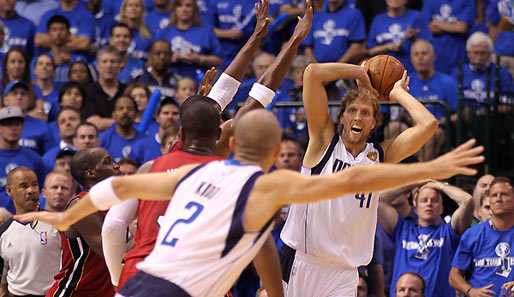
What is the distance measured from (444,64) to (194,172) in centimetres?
856

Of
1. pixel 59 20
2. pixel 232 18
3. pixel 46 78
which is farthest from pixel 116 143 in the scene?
pixel 232 18

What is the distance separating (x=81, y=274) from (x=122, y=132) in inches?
193

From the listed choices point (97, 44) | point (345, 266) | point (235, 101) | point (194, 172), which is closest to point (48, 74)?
point (97, 44)

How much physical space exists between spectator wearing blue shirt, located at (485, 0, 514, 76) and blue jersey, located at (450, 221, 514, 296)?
4.11 metres

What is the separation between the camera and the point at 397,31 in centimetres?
1195

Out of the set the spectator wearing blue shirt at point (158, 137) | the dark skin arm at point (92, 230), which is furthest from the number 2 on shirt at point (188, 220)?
the spectator wearing blue shirt at point (158, 137)

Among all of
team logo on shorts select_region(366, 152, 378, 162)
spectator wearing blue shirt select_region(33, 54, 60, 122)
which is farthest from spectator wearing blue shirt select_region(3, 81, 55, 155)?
team logo on shorts select_region(366, 152, 378, 162)

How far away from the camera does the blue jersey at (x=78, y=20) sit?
13500 mm

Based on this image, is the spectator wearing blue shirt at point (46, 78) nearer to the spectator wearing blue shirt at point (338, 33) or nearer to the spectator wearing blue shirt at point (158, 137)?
the spectator wearing blue shirt at point (158, 137)

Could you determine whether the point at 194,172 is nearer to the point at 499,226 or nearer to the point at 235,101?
the point at 499,226

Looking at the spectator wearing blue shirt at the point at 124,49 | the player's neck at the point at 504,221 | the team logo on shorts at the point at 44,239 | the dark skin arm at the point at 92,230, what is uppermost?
the spectator wearing blue shirt at the point at 124,49

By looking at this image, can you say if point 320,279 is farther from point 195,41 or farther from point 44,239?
point 195,41

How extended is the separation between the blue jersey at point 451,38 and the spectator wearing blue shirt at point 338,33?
1.04 meters

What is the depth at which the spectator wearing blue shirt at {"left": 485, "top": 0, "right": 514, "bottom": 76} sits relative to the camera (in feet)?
39.7
